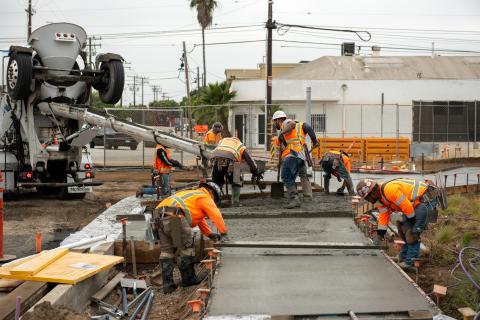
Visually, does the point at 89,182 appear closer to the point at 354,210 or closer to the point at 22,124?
the point at 22,124

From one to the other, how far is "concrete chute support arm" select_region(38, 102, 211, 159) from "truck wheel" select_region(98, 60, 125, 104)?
0.46 metres

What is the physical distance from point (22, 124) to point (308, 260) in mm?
9090

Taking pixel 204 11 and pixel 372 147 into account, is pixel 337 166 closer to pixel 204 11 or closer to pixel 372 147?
pixel 372 147

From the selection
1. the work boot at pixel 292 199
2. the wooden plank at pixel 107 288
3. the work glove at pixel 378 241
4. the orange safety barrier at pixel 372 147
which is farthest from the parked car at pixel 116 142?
the work glove at pixel 378 241

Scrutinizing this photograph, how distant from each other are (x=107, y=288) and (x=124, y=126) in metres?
5.74

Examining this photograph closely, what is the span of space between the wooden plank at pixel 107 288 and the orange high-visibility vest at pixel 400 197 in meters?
3.41

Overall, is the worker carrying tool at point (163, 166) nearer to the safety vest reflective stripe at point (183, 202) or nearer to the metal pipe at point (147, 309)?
the safety vest reflective stripe at point (183, 202)

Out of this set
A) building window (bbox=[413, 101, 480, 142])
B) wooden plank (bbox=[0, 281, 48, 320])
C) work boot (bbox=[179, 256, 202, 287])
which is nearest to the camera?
wooden plank (bbox=[0, 281, 48, 320])

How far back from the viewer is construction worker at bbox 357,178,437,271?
8.07 meters

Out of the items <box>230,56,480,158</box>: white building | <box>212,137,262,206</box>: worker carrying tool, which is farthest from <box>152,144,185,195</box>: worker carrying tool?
<box>230,56,480,158</box>: white building

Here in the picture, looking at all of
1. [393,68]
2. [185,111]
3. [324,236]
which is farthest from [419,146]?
[324,236]

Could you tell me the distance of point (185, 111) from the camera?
2823 centimetres

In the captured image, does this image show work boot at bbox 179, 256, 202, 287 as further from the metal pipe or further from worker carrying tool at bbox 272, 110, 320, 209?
worker carrying tool at bbox 272, 110, 320, 209

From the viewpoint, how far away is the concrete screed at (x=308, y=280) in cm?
583
